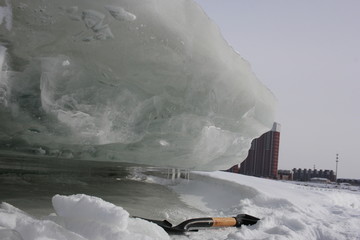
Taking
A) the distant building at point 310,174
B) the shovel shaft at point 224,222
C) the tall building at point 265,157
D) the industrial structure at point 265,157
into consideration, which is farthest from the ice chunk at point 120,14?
the distant building at point 310,174

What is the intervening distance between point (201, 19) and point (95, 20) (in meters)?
0.89

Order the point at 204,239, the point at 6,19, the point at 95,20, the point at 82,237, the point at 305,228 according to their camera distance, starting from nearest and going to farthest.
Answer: the point at 82,237 < the point at 6,19 < the point at 95,20 < the point at 204,239 < the point at 305,228

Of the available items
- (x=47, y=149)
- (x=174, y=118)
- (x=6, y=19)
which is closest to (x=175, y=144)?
(x=174, y=118)

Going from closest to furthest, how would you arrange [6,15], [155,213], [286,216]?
[6,15] < [286,216] < [155,213]

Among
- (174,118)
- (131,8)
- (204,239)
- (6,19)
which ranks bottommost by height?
(204,239)

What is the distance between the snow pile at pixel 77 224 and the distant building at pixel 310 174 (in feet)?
136

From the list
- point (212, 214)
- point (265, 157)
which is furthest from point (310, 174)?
point (212, 214)

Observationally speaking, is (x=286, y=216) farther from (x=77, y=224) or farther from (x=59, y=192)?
(x=59, y=192)

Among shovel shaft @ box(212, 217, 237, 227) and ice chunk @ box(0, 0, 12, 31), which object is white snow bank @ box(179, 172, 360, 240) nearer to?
shovel shaft @ box(212, 217, 237, 227)

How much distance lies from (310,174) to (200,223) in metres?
42.0

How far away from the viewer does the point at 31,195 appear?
3.94 meters

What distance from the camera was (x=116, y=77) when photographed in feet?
9.66

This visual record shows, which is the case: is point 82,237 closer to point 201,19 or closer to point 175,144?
point 201,19

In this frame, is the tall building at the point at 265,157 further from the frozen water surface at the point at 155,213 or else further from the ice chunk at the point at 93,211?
the ice chunk at the point at 93,211
